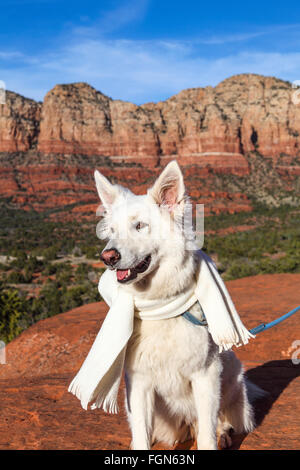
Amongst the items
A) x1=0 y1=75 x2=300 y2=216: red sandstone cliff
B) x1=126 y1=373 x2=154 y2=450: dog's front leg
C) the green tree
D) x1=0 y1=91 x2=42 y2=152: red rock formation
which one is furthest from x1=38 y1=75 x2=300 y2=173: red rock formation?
x1=126 y1=373 x2=154 y2=450: dog's front leg

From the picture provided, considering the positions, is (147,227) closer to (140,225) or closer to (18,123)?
(140,225)

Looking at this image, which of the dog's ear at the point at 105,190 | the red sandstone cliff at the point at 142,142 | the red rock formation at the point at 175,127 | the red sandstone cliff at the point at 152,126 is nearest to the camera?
the dog's ear at the point at 105,190

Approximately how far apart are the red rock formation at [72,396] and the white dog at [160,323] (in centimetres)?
75

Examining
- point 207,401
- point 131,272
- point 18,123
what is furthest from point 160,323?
point 18,123

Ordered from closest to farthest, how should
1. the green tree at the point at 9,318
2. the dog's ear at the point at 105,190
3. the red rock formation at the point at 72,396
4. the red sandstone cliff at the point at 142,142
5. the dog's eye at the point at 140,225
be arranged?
the dog's eye at the point at 140,225, the dog's ear at the point at 105,190, the red rock formation at the point at 72,396, the green tree at the point at 9,318, the red sandstone cliff at the point at 142,142

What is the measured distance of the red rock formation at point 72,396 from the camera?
12.3 feet

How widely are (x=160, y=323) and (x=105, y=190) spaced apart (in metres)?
1.03

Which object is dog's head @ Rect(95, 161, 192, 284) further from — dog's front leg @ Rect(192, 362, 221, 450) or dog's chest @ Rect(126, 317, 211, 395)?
dog's front leg @ Rect(192, 362, 221, 450)

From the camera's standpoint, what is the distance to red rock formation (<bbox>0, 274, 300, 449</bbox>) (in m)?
3.76

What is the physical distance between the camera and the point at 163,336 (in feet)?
9.89

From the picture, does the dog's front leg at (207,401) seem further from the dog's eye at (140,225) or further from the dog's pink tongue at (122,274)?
the dog's eye at (140,225)

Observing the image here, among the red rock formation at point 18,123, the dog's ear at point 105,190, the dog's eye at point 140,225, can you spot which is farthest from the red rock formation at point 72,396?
the red rock formation at point 18,123
